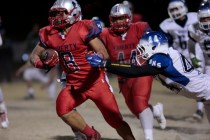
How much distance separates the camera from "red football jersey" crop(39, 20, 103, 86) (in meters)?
6.38

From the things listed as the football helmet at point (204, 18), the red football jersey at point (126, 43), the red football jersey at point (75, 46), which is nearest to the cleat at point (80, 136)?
the red football jersey at point (75, 46)

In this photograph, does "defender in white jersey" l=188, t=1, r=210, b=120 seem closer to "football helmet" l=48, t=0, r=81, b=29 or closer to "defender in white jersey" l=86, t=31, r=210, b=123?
"defender in white jersey" l=86, t=31, r=210, b=123

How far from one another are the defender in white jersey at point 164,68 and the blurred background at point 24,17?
963 cm

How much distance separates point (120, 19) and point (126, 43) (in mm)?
310

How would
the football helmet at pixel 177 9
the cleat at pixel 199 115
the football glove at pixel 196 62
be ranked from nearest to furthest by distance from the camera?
the football glove at pixel 196 62 → the cleat at pixel 199 115 → the football helmet at pixel 177 9

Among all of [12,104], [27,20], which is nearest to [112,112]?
[12,104]

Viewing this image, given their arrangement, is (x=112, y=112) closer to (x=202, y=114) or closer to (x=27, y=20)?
(x=202, y=114)

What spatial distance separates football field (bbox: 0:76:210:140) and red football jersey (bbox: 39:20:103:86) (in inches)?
54.1

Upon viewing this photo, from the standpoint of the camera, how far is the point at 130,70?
19.0ft

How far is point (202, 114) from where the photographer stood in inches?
Answer: 367

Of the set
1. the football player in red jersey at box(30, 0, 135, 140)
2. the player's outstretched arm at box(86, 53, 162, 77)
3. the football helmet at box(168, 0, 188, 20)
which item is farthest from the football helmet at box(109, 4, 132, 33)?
the football helmet at box(168, 0, 188, 20)

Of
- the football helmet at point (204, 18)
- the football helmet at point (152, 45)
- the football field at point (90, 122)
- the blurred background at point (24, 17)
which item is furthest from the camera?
the blurred background at point (24, 17)

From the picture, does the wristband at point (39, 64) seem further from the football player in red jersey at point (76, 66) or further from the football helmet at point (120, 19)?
the football helmet at point (120, 19)

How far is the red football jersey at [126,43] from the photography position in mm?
7250
